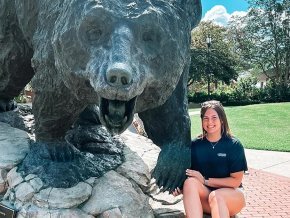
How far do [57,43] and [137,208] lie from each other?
120cm

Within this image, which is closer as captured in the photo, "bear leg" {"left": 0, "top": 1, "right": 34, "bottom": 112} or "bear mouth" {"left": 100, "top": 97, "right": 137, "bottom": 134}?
"bear mouth" {"left": 100, "top": 97, "right": 137, "bottom": 134}

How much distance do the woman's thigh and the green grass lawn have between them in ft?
21.5

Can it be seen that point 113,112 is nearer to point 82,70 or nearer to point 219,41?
point 82,70

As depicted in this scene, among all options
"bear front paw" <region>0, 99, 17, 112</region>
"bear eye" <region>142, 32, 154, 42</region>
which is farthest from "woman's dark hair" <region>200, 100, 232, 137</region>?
"bear front paw" <region>0, 99, 17, 112</region>

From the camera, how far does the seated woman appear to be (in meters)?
2.41

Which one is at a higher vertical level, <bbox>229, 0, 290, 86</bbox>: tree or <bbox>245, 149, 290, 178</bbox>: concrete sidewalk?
<bbox>229, 0, 290, 86</bbox>: tree

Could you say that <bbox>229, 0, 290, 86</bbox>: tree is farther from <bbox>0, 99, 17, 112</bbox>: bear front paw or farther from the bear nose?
the bear nose

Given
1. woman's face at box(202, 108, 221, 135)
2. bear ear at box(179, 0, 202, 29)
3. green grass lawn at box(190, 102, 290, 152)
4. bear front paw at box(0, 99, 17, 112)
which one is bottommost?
green grass lawn at box(190, 102, 290, 152)

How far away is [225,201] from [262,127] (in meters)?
10.2

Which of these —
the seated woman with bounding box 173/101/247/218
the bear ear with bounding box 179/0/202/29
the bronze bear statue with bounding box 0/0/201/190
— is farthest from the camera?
the seated woman with bounding box 173/101/247/218

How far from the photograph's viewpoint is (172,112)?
2.58m

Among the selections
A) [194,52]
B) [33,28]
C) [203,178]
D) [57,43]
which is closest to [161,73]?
[57,43]

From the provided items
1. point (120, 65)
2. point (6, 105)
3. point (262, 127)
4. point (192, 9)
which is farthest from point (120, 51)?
point (262, 127)

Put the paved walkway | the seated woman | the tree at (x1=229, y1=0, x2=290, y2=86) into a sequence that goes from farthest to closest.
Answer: the tree at (x1=229, y1=0, x2=290, y2=86), the paved walkway, the seated woman
